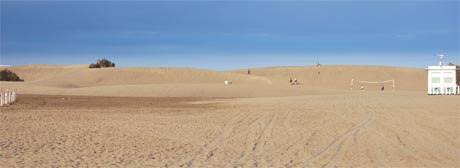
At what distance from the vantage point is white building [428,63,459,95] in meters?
44.1

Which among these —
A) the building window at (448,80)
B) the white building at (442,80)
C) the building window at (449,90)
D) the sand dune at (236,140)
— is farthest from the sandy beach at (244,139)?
the building window at (449,90)

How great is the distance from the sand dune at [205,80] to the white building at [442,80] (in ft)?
50.8

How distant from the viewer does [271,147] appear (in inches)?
613

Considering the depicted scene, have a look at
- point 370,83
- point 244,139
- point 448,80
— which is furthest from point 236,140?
point 370,83

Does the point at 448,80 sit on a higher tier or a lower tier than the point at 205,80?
lower

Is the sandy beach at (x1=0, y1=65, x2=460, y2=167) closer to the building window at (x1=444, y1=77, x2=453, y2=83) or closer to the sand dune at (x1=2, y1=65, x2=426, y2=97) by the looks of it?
the building window at (x1=444, y1=77, x2=453, y2=83)

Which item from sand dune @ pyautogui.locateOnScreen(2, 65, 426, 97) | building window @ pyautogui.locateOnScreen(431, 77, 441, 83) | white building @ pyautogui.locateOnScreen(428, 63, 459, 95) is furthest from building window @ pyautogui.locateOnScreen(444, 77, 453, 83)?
sand dune @ pyautogui.locateOnScreen(2, 65, 426, 97)

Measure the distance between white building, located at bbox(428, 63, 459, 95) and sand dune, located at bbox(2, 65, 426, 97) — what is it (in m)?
15.5

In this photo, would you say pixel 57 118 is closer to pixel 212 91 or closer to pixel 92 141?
pixel 92 141

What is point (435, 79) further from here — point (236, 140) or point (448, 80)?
point (236, 140)

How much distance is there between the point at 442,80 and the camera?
45.0m

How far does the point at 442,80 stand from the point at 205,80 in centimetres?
4652

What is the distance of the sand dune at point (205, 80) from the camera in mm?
60050

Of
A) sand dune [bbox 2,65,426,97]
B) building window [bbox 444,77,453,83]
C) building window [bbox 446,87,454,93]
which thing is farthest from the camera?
sand dune [bbox 2,65,426,97]
